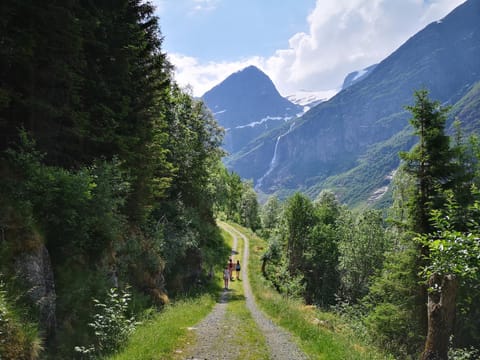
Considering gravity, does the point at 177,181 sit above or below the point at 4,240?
above

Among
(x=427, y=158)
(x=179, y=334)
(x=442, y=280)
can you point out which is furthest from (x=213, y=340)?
(x=427, y=158)

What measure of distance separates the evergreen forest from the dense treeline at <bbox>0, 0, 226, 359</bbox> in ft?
0.15

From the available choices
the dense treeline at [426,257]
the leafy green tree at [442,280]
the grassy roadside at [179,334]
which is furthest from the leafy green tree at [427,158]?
the grassy roadside at [179,334]

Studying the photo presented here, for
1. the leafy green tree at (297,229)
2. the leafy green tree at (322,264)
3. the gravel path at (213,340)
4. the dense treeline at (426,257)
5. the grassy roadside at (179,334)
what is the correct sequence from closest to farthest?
the dense treeline at (426,257) → the grassy roadside at (179,334) → the gravel path at (213,340) → the leafy green tree at (297,229) → the leafy green tree at (322,264)

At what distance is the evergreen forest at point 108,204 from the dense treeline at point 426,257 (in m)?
0.07

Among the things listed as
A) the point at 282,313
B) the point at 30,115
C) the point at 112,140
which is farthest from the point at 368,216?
the point at 30,115

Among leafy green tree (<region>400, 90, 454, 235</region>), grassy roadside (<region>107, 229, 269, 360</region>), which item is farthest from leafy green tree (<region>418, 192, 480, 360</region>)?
leafy green tree (<region>400, 90, 454, 235</region>)

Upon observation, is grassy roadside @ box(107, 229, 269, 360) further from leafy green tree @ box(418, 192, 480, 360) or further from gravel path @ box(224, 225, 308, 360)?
leafy green tree @ box(418, 192, 480, 360)

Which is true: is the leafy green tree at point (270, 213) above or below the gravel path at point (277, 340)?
above

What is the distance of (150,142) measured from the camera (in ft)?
54.0

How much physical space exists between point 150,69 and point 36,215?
10.5 metres

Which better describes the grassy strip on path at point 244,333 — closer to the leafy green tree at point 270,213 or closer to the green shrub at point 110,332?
the green shrub at point 110,332

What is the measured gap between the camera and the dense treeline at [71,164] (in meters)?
7.68

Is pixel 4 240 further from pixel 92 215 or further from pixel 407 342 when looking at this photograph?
pixel 407 342
